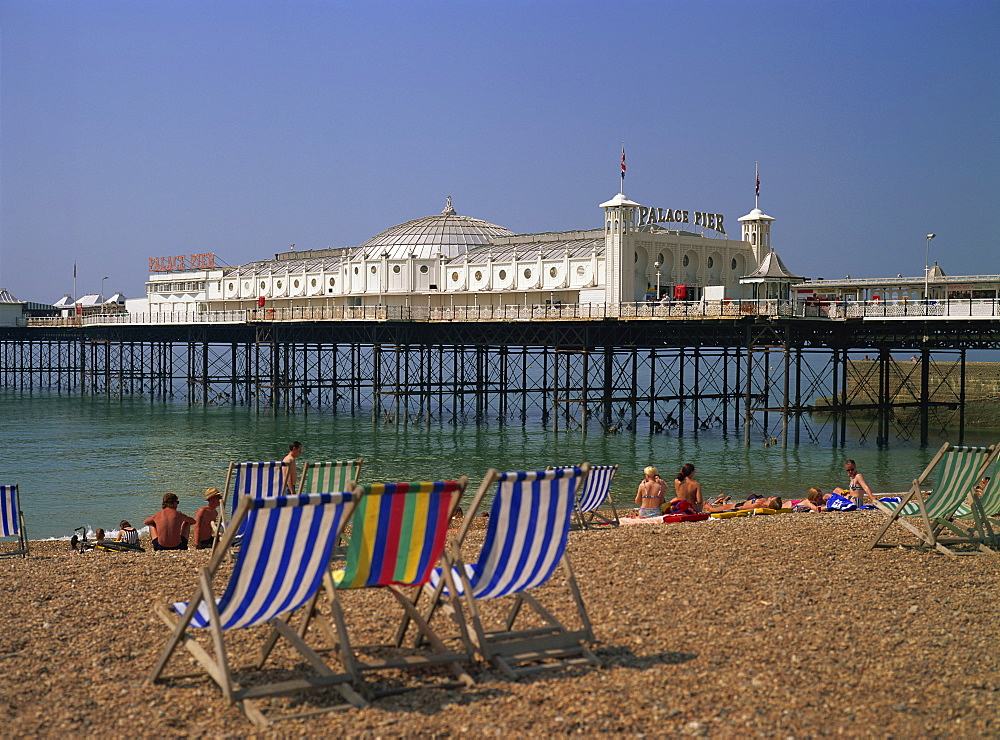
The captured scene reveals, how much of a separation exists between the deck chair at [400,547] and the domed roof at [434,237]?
41.9m

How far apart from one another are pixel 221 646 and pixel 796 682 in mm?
2909

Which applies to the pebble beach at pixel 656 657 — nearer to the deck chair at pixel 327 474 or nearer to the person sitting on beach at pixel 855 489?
the deck chair at pixel 327 474

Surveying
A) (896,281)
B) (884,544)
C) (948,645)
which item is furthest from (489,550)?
(896,281)

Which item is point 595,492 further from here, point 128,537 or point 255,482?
point 128,537

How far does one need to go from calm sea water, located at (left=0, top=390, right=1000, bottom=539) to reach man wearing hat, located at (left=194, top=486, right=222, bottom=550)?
7054mm

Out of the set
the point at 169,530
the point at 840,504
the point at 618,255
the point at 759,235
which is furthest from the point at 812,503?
the point at 759,235

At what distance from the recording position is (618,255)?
37.4 metres

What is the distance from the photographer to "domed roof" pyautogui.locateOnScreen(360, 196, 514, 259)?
161 feet

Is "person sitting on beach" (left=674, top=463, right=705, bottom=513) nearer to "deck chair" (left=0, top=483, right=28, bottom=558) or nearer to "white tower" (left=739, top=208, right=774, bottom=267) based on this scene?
"deck chair" (left=0, top=483, right=28, bottom=558)

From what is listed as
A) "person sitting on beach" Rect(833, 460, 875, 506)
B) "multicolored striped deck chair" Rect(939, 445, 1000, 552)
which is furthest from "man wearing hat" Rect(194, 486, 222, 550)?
"person sitting on beach" Rect(833, 460, 875, 506)

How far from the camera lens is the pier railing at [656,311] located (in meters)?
30.6

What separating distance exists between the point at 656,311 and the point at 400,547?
29.1 meters

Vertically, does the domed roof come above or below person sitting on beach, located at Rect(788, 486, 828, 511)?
above

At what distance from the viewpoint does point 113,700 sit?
5.31 metres
